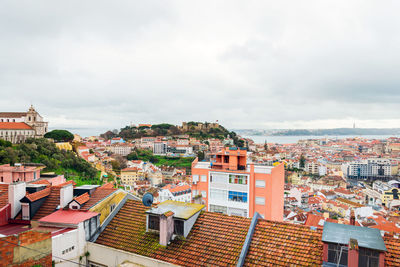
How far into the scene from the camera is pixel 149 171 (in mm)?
70750

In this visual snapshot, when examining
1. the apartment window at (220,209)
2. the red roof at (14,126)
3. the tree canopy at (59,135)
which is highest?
the red roof at (14,126)

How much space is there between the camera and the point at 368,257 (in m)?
5.10

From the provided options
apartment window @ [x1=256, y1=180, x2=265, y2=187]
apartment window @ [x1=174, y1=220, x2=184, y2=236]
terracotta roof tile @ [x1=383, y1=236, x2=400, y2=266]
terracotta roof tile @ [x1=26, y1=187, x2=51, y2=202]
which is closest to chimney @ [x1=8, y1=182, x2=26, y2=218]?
terracotta roof tile @ [x1=26, y1=187, x2=51, y2=202]

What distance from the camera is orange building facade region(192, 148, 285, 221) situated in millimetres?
15234

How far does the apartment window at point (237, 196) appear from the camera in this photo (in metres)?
15.4

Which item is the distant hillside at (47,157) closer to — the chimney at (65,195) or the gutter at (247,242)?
the chimney at (65,195)

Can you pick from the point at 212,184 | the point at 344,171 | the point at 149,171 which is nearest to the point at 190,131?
the point at 149,171

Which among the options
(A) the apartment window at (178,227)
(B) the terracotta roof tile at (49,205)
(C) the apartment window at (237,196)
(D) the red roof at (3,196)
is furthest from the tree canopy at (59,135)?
(A) the apartment window at (178,227)

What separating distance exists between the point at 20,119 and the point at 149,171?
112ft

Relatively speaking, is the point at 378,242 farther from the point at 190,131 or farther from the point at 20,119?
the point at 190,131

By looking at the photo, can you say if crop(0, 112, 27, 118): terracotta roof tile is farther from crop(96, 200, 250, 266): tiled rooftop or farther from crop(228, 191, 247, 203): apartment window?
crop(96, 200, 250, 266): tiled rooftop

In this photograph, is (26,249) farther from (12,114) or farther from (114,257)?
(12,114)

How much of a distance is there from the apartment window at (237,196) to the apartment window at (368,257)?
10.3 m

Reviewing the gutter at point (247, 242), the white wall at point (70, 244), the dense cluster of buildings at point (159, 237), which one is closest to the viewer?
the dense cluster of buildings at point (159, 237)
